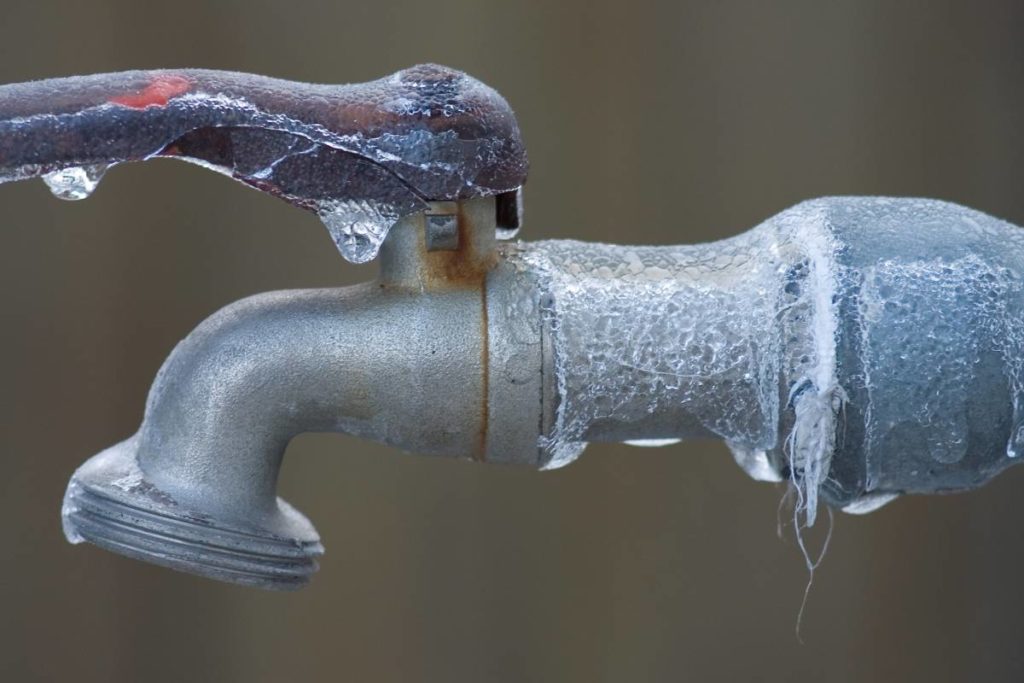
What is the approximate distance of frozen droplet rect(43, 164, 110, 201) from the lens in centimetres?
58

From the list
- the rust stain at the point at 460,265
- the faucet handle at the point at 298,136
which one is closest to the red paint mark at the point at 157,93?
the faucet handle at the point at 298,136

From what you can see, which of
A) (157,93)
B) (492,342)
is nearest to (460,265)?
Answer: (492,342)

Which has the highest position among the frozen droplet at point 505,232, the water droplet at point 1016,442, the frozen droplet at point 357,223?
the frozen droplet at point 357,223

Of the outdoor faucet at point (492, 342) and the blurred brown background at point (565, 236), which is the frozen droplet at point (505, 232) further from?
the blurred brown background at point (565, 236)

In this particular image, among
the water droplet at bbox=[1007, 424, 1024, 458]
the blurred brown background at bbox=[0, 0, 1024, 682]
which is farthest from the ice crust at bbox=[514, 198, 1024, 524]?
the blurred brown background at bbox=[0, 0, 1024, 682]

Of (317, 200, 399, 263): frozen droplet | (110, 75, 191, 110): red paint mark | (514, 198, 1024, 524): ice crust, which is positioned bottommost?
(514, 198, 1024, 524): ice crust

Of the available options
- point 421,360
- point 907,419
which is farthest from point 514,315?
point 907,419

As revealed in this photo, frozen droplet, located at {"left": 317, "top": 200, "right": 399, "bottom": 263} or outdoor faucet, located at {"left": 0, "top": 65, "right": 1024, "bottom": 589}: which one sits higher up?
frozen droplet, located at {"left": 317, "top": 200, "right": 399, "bottom": 263}

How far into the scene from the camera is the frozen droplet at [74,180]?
1.92 feet

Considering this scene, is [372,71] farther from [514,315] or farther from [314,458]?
[514,315]

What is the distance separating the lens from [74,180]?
59 centimetres

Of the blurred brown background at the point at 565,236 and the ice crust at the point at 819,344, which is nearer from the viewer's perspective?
the ice crust at the point at 819,344

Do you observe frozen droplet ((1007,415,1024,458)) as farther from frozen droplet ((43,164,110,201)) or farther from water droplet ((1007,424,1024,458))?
frozen droplet ((43,164,110,201))

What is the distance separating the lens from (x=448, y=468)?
133 cm
